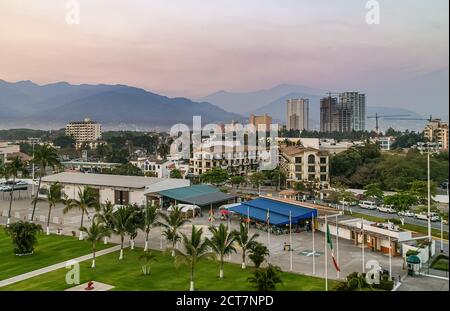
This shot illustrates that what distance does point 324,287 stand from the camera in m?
13.9

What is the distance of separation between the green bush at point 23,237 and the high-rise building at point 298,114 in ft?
334

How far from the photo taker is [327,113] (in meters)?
107

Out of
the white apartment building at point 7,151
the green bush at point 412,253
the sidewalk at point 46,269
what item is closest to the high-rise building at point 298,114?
the white apartment building at point 7,151

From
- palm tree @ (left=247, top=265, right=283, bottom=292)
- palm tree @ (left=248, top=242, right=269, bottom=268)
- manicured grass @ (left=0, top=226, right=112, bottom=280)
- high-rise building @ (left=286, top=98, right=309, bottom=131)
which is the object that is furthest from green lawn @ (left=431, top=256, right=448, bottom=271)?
high-rise building @ (left=286, top=98, right=309, bottom=131)

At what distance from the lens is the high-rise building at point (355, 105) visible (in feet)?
336

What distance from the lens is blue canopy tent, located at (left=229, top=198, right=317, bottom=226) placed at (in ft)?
72.6

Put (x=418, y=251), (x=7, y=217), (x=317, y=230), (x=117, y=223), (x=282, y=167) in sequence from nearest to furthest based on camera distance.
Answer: (x=418, y=251)
(x=117, y=223)
(x=317, y=230)
(x=7, y=217)
(x=282, y=167)

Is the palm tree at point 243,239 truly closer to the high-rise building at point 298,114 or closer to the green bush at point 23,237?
the green bush at point 23,237

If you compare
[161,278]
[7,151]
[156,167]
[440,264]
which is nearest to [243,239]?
[161,278]

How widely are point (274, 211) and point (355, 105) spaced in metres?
85.4
